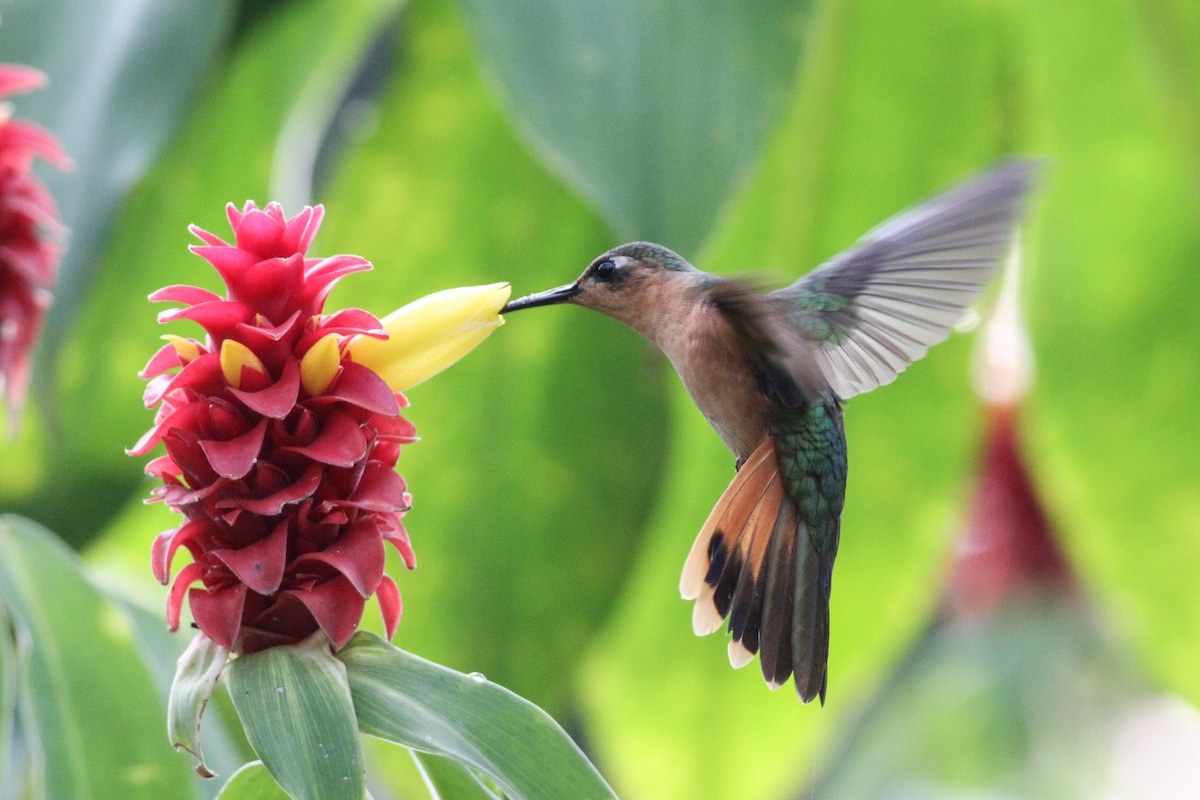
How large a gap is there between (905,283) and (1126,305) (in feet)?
2.90

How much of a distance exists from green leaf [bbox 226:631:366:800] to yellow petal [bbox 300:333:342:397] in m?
0.11

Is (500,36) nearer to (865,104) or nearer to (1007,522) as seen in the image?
(865,104)

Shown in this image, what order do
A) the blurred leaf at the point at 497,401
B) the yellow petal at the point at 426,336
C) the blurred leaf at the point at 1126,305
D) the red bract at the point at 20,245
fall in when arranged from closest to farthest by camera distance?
1. the yellow petal at the point at 426,336
2. the red bract at the point at 20,245
3. the blurred leaf at the point at 497,401
4. the blurred leaf at the point at 1126,305

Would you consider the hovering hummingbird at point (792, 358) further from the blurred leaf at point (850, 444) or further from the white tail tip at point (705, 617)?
the blurred leaf at point (850, 444)

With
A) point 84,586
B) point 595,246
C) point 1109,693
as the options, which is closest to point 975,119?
point 595,246

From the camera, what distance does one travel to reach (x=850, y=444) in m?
1.59

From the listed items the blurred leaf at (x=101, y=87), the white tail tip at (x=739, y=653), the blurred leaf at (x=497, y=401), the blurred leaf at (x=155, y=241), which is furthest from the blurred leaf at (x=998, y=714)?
the white tail tip at (x=739, y=653)

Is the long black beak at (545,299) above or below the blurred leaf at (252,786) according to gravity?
above

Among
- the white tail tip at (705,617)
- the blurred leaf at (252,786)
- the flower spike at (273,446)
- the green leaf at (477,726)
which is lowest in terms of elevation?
the blurred leaf at (252,786)

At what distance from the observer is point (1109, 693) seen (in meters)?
2.99

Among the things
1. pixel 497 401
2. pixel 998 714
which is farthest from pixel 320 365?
pixel 998 714

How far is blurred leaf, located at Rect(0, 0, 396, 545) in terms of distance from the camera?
51.7 inches

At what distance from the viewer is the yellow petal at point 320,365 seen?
1.94ft

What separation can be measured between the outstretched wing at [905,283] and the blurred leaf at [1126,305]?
80 centimetres
